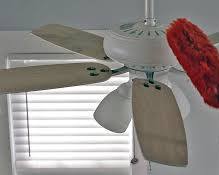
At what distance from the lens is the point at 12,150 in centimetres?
201

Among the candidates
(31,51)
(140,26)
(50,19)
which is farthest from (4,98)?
(140,26)

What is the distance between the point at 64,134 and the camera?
78.7 inches

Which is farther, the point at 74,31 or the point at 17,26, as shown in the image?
the point at 17,26

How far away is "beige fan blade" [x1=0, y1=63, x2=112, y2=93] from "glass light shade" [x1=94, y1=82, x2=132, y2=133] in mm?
47

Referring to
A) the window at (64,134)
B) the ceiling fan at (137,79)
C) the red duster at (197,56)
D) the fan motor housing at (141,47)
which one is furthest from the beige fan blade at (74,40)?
the window at (64,134)

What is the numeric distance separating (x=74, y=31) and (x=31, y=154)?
1.01 m

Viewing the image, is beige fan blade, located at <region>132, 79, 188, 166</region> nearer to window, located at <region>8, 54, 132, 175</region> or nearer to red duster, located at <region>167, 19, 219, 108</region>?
red duster, located at <region>167, 19, 219, 108</region>

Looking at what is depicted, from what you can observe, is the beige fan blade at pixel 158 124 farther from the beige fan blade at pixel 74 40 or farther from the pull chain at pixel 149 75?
the beige fan blade at pixel 74 40

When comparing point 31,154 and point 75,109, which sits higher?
point 75,109

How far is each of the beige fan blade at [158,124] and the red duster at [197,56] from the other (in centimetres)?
9

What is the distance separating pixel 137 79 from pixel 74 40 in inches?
8.6

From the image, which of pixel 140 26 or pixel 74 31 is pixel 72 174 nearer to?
pixel 74 31

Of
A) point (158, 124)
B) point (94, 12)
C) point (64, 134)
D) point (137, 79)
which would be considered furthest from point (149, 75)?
point (64, 134)

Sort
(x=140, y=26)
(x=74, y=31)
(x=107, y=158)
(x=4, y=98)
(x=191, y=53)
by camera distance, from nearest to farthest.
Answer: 1. (x=191, y=53)
2. (x=140, y=26)
3. (x=74, y=31)
4. (x=4, y=98)
5. (x=107, y=158)
